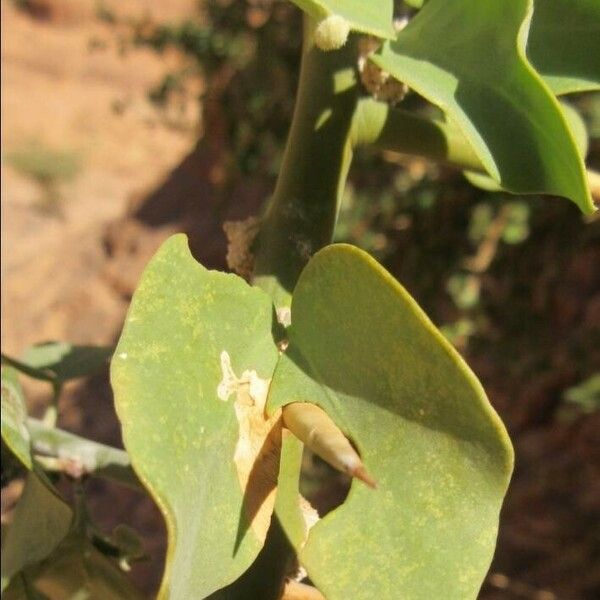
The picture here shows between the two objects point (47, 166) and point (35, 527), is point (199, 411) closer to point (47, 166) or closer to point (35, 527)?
point (35, 527)

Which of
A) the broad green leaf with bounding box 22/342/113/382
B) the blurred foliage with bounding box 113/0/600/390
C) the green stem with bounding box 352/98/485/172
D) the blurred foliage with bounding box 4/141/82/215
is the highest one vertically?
the green stem with bounding box 352/98/485/172

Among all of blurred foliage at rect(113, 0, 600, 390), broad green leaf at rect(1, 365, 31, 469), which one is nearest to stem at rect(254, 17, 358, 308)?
broad green leaf at rect(1, 365, 31, 469)

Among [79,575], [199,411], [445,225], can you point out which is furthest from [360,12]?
[445,225]

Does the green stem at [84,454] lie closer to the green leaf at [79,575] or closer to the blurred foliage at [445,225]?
the green leaf at [79,575]

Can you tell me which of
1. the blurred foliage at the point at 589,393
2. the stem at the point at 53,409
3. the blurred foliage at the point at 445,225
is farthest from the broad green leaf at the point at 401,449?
the blurred foliage at the point at 589,393

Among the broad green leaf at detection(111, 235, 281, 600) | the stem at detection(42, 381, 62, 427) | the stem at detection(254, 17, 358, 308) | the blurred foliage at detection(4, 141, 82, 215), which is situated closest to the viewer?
the broad green leaf at detection(111, 235, 281, 600)

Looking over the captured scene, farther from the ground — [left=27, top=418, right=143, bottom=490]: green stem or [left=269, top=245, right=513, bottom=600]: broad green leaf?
[left=269, top=245, right=513, bottom=600]: broad green leaf

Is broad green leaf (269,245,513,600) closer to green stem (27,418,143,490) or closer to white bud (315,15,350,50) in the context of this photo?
white bud (315,15,350,50)
